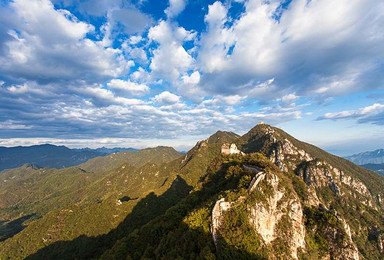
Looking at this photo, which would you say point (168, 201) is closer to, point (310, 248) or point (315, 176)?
point (310, 248)

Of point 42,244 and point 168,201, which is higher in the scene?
point 168,201

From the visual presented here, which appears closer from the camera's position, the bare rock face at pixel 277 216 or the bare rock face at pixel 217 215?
the bare rock face at pixel 217 215

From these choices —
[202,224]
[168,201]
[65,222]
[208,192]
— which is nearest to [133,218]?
[168,201]

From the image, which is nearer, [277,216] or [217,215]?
[217,215]

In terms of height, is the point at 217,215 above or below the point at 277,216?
above

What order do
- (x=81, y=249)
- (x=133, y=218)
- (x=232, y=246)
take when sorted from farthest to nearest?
(x=133, y=218), (x=81, y=249), (x=232, y=246)

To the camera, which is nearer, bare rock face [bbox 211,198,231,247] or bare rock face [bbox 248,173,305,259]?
bare rock face [bbox 211,198,231,247]

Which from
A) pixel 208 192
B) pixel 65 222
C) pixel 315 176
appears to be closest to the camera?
pixel 208 192

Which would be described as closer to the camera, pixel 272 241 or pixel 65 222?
pixel 272 241
